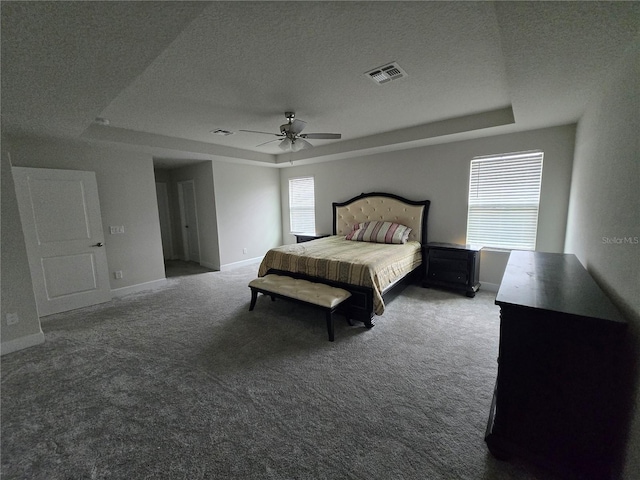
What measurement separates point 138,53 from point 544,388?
9.87 feet

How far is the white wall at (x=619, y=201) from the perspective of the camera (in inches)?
44.5

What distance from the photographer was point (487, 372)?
2125 millimetres

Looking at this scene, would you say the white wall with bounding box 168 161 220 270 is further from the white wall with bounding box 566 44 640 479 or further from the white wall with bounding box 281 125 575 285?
the white wall with bounding box 566 44 640 479

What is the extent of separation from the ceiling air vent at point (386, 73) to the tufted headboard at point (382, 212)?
2528 millimetres

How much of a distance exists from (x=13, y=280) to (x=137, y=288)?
6.11 ft

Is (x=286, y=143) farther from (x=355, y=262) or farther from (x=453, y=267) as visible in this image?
(x=453, y=267)

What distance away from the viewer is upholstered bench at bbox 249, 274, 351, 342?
2694 mm

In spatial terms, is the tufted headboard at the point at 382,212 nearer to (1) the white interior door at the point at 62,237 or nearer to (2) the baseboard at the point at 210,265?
(2) the baseboard at the point at 210,265

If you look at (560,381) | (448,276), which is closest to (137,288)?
(448,276)

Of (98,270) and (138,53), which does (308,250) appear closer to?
(138,53)

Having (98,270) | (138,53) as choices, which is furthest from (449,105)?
(98,270)

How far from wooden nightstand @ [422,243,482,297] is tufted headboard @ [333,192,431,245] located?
20.6 inches

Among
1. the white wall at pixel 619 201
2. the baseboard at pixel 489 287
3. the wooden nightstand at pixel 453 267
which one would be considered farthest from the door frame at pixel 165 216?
the white wall at pixel 619 201

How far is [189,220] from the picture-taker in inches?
251
